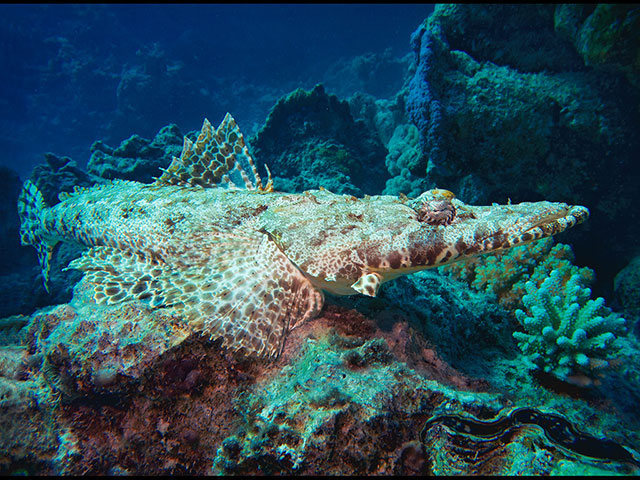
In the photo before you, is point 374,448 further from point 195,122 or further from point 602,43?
point 195,122

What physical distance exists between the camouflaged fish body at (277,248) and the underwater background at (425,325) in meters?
0.25

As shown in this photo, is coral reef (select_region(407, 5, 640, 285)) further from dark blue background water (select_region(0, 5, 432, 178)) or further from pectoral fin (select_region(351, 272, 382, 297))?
dark blue background water (select_region(0, 5, 432, 178))

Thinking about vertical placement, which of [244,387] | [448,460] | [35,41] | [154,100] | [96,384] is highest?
[35,41]

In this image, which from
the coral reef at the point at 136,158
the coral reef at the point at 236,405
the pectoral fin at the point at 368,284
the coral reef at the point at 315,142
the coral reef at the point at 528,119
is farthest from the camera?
the coral reef at the point at 136,158

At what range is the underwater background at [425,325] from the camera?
6.05 ft

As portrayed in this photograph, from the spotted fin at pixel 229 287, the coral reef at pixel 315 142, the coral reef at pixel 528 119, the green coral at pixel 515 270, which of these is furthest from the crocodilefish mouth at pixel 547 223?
the coral reef at pixel 315 142

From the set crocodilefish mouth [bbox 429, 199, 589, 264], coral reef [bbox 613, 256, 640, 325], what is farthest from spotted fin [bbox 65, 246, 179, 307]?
coral reef [bbox 613, 256, 640, 325]

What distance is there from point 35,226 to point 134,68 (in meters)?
37.3

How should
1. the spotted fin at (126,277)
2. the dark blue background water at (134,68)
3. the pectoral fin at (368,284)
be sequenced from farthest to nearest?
the dark blue background water at (134,68), the spotted fin at (126,277), the pectoral fin at (368,284)

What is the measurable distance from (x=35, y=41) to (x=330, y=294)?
54.4 meters

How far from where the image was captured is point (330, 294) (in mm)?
3229

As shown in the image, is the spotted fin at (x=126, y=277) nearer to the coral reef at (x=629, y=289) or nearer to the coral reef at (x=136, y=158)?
the coral reef at (x=136, y=158)

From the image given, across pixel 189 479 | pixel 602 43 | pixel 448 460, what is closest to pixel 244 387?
pixel 189 479

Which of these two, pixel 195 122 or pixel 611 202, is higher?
pixel 195 122
